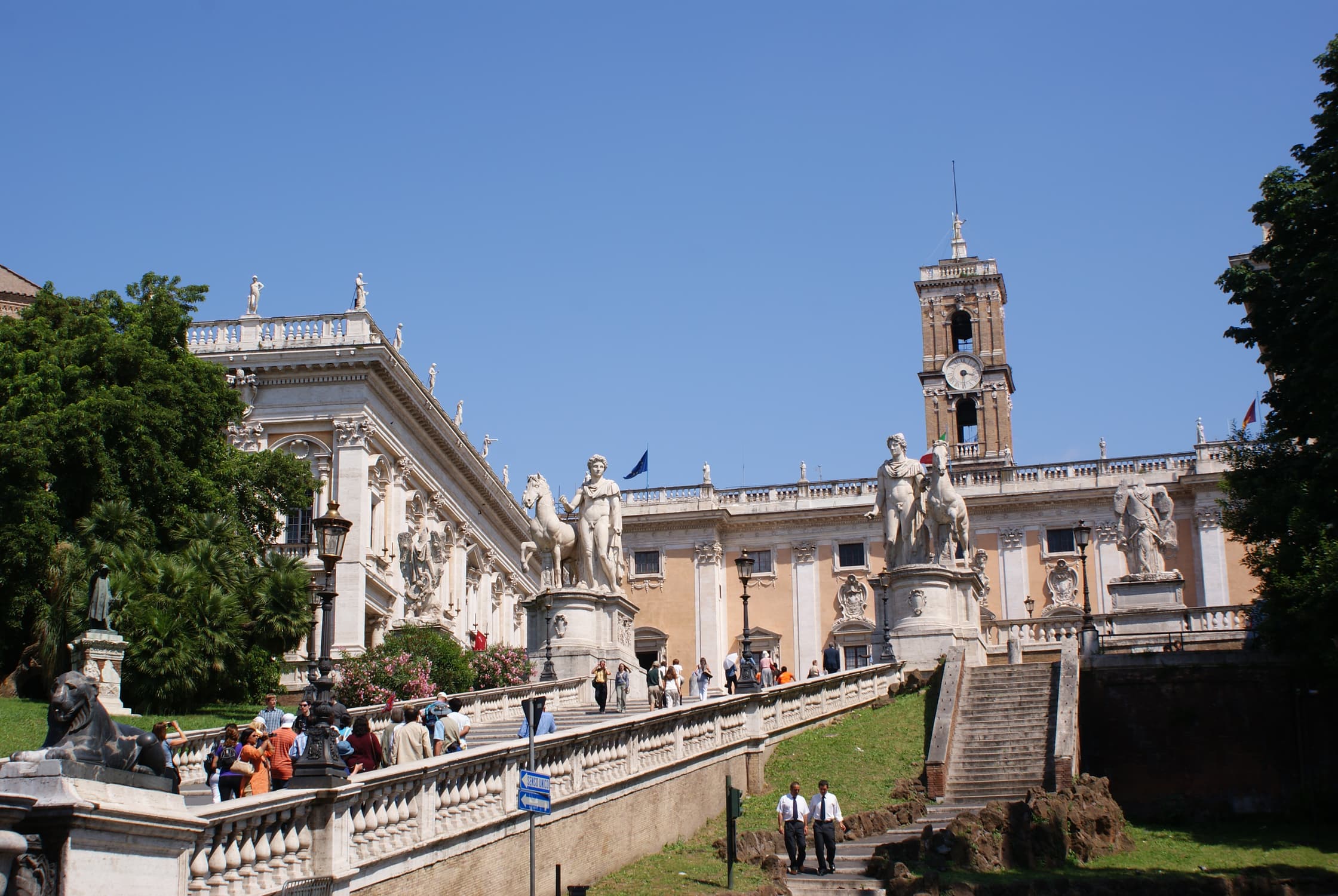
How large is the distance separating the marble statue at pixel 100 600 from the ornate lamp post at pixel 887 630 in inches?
644

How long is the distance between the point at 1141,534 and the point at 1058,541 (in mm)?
26634

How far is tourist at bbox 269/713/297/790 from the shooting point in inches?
615

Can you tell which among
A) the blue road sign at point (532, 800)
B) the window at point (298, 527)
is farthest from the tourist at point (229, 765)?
the window at point (298, 527)

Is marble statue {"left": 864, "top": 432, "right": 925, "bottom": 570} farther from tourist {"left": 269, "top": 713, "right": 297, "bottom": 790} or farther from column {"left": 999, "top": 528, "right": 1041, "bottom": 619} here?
column {"left": 999, "top": 528, "right": 1041, "bottom": 619}

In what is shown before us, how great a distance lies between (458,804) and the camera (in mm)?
14414

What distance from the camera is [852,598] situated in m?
65.3

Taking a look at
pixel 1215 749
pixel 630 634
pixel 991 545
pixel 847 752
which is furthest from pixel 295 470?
pixel 991 545

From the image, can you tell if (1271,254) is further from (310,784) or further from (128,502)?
(128,502)

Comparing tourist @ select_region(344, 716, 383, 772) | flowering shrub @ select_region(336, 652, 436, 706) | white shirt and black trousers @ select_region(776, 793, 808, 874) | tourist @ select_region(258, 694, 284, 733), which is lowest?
white shirt and black trousers @ select_region(776, 793, 808, 874)

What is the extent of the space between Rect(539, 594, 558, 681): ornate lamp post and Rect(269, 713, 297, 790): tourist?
14.3 metres

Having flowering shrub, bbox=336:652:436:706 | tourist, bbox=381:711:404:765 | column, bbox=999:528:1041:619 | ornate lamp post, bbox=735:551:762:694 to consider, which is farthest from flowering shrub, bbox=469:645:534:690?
column, bbox=999:528:1041:619

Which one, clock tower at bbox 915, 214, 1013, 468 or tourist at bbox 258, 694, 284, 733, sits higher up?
clock tower at bbox 915, 214, 1013, 468

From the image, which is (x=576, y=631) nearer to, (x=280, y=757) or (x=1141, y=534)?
(x=280, y=757)

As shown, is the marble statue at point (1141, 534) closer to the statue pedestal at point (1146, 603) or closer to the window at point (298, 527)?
the statue pedestal at point (1146, 603)
